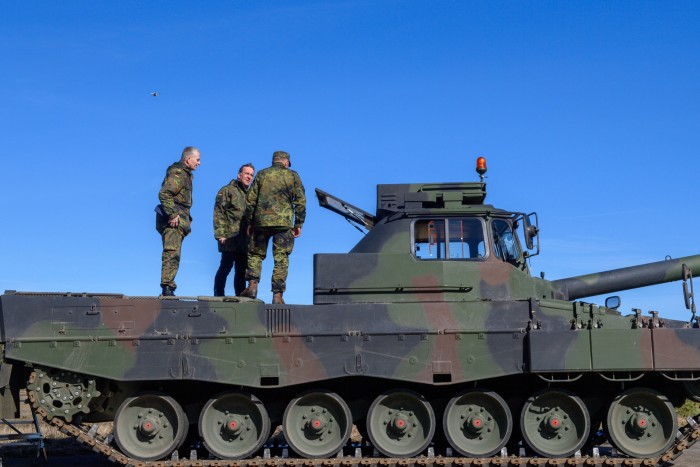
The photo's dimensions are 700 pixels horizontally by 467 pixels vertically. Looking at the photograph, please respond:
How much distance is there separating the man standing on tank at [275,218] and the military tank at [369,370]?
881 millimetres

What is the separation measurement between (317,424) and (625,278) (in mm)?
6282

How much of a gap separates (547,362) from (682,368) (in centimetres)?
193

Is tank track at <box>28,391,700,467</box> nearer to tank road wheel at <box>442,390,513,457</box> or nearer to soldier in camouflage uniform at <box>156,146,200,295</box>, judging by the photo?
tank road wheel at <box>442,390,513,457</box>

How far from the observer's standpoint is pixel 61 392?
1332 cm

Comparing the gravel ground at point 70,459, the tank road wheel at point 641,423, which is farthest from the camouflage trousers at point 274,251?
the tank road wheel at point 641,423

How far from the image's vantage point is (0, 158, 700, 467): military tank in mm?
13141

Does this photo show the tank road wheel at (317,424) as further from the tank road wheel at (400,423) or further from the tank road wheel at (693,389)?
the tank road wheel at (693,389)

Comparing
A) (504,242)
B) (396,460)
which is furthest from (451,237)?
(396,460)

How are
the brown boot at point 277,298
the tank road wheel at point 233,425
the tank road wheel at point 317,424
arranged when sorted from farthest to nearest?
the brown boot at point 277,298, the tank road wheel at point 233,425, the tank road wheel at point 317,424

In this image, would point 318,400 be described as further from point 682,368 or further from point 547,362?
point 682,368

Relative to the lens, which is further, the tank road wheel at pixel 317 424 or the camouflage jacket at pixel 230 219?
the camouflage jacket at pixel 230 219

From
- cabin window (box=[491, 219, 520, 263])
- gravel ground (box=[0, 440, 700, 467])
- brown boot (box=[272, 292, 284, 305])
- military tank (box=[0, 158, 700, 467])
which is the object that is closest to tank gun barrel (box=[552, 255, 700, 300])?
cabin window (box=[491, 219, 520, 263])

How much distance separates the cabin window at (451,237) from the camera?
1412 centimetres

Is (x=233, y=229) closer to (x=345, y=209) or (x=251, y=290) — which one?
(x=251, y=290)
